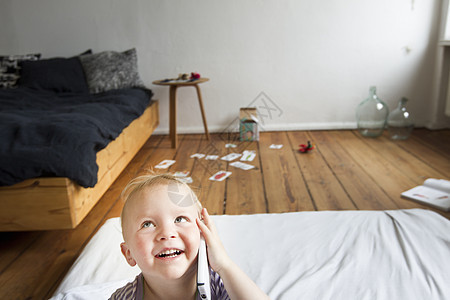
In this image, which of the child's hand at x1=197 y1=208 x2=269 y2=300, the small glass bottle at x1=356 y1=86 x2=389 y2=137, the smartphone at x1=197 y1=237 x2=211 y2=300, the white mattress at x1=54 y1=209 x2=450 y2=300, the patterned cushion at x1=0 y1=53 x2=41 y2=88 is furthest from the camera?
the small glass bottle at x1=356 y1=86 x2=389 y2=137

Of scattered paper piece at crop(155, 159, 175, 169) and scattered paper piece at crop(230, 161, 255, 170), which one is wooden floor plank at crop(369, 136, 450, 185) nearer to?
scattered paper piece at crop(230, 161, 255, 170)

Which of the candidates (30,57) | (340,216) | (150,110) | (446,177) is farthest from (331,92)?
(30,57)

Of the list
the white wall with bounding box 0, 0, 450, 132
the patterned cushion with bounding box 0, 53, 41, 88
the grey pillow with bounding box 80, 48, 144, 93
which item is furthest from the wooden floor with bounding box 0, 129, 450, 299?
the patterned cushion with bounding box 0, 53, 41, 88

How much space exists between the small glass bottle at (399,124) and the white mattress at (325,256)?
233 cm

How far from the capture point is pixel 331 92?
4047 mm

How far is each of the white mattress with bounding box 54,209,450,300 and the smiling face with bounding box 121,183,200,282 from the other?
441 millimetres

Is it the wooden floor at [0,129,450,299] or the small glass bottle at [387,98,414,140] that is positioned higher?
the small glass bottle at [387,98,414,140]

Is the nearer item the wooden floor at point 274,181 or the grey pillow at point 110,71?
the wooden floor at point 274,181

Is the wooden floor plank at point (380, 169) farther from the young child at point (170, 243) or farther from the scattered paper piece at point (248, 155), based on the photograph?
the young child at point (170, 243)

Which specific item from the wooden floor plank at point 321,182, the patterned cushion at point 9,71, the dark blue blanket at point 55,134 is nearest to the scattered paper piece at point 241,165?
the wooden floor plank at point 321,182

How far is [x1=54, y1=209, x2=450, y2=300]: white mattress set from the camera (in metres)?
1.09

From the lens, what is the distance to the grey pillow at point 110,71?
3.53 metres

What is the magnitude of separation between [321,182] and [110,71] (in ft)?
7.26

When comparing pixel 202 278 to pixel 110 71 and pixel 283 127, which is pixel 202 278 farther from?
pixel 283 127
